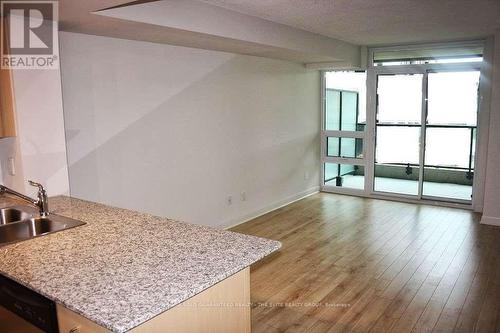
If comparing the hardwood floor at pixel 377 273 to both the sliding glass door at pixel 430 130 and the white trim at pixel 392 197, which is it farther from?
the sliding glass door at pixel 430 130

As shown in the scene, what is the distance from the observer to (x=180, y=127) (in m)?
4.34

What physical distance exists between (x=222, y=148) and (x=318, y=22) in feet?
6.21

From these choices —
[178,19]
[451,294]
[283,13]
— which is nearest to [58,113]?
[178,19]

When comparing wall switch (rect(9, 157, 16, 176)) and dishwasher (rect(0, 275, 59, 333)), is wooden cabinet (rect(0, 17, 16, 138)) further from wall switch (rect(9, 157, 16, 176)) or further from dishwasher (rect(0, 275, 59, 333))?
dishwasher (rect(0, 275, 59, 333))

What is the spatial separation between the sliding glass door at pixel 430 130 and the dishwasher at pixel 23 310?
5.93 m

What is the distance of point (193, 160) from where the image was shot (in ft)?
14.9

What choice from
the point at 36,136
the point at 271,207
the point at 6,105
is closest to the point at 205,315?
the point at 36,136

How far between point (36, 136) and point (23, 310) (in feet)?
4.52

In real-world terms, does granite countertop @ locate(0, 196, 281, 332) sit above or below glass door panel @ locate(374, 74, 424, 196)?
below

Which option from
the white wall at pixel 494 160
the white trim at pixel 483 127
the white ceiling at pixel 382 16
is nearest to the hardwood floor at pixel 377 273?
the white wall at pixel 494 160

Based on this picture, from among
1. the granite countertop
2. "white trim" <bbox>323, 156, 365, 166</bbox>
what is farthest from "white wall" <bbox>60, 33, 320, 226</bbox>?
the granite countertop

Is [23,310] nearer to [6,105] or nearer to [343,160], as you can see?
[6,105]

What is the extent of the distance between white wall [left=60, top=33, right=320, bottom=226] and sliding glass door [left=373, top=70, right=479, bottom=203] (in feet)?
5.11

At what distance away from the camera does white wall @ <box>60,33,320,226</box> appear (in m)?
3.49
